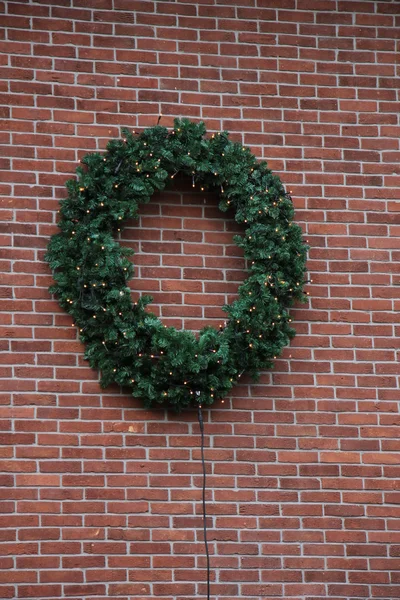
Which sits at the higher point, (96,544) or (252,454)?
(252,454)

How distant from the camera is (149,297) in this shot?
5328mm

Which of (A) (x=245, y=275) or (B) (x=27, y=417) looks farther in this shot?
(A) (x=245, y=275)

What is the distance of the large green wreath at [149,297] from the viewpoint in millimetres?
5230

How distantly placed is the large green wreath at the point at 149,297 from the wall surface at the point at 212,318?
5.3 inches

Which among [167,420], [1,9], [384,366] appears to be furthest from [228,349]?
[1,9]

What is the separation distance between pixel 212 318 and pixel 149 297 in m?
0.37

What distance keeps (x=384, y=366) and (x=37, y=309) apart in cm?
180

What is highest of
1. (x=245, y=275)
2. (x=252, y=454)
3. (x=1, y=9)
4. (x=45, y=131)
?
(x=1, y=9)

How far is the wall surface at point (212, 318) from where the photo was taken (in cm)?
519

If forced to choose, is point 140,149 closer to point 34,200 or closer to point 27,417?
point 34,200

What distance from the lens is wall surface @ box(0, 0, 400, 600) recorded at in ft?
17.0

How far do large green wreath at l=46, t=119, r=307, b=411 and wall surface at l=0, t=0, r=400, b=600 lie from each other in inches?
5.3

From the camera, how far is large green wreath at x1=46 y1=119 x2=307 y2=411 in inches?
206

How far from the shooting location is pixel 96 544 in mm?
5141
